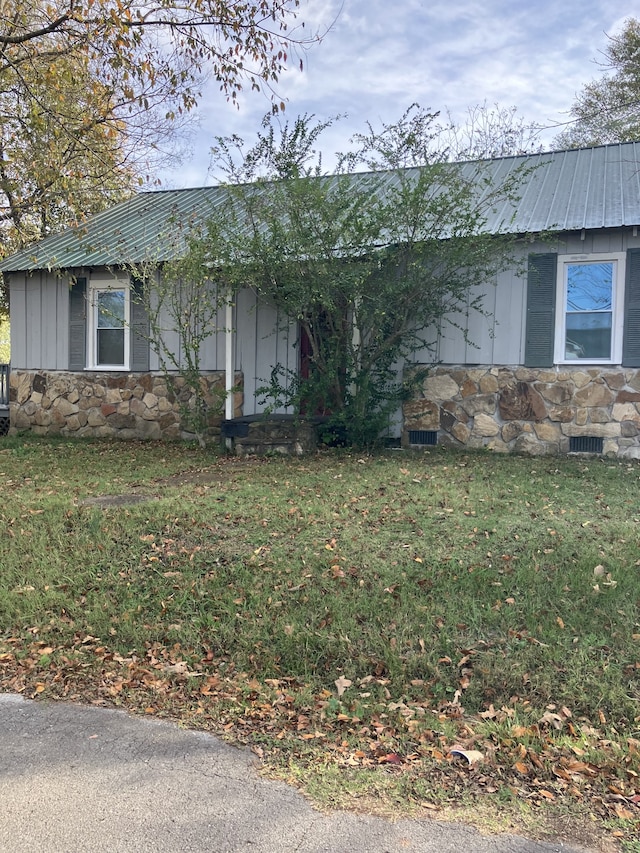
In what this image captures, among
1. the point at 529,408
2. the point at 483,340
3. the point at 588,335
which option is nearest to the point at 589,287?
the point at 588,335

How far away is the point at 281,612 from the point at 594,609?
192 cm

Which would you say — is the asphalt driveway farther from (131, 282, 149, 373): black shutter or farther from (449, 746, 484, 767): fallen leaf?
(131, 282, 149, 373): black shutter

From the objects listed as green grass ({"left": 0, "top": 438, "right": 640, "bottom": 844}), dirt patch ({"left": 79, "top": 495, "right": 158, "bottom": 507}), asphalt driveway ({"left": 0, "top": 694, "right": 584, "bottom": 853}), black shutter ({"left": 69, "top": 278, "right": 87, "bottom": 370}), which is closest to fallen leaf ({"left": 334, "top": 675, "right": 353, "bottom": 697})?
green grass ({"left": 0, "top": 438, "right": 640, "bottom": 844})

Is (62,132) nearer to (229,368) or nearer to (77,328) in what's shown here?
(229,368)

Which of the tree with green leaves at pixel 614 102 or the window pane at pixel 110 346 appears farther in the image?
the window pane at pixel 110 346

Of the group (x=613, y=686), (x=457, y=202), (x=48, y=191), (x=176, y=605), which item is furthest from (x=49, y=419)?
(x=613, y=686)

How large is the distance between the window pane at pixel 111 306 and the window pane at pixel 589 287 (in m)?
7.23

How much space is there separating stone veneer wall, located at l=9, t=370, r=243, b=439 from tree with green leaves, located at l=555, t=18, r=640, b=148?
20.6 ft

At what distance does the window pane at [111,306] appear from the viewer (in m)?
12.1

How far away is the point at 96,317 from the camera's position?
40.5 ft

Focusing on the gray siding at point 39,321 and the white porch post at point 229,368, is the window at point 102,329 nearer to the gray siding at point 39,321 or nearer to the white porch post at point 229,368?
the gray siding at point 39,321

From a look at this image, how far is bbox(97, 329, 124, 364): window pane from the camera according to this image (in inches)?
481

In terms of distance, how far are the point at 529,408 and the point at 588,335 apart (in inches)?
48.2

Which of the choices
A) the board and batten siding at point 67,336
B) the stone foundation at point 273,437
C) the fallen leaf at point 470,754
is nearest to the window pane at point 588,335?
the stone foundation at point 273,437
